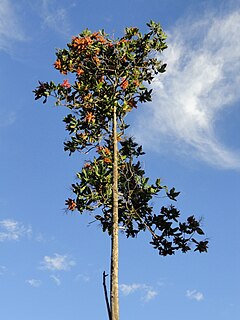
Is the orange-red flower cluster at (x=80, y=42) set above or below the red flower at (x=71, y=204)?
above

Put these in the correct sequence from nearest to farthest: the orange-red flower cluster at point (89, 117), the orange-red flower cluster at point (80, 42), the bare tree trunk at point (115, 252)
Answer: the bare tree trunk at point (115, 252)
the orange-red flower cluster at point (89, 117)
the orange-red flower cluster at point (80, 42)

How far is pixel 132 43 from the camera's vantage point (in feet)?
60.5

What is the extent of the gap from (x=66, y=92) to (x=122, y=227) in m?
5.53

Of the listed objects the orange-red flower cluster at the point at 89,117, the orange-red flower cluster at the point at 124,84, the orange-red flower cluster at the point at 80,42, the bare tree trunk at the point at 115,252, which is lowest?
the bare tree trunk at the point at 115,252

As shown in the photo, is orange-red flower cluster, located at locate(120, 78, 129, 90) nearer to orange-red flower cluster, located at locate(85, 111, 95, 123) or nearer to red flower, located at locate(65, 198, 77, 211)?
orange-red flower cluster, located at locate(85, 111, 95, 123)

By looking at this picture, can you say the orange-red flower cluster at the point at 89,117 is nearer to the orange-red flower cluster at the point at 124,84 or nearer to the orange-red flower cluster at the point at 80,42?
the orange-red flower cluster at the point at 124,84

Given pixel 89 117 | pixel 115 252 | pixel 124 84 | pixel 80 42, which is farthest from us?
→ pixel 124 84

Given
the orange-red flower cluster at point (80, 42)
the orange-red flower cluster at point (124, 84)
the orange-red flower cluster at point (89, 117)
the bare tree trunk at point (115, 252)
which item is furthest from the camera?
the orange-red flower cluster at point (124, 84)

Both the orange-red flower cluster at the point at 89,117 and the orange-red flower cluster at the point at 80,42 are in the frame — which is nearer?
the orange-red flower cluster at the point at 89,117

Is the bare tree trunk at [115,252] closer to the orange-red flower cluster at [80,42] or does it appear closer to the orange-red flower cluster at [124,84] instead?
the orange-red flower cluster at [124,84]

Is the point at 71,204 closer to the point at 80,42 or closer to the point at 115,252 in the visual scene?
the point at 115,252

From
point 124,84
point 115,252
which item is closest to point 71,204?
point 115,252

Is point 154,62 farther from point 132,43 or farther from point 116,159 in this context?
point 116,159

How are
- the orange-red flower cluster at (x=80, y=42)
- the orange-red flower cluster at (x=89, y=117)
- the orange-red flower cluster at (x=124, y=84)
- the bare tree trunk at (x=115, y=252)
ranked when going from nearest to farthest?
the bare tree trunk at (x=115, y=252)
the orange-red flower cluster at (x=89, y=117)
the orange-red flower cluster at (x=80, y=42)
the orange-red flower cluster at (x=124, y=84)
